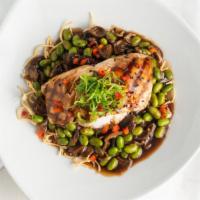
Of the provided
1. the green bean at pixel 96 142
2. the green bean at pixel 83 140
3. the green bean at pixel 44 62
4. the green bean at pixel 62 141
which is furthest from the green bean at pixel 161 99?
the green bean at pixel 44 62

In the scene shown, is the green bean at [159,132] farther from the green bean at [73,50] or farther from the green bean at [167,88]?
the green bean at [73,50]

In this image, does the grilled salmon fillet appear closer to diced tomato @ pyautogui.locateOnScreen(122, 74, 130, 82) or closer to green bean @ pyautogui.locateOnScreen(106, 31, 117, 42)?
diced tomato @ pyautogui.locateOnScreen(122, 74, 130, 82)

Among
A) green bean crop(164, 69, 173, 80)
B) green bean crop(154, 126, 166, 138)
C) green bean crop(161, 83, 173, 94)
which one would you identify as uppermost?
green bean crop(164, 69, 173, 80)

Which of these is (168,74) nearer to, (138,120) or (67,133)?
(138,120)

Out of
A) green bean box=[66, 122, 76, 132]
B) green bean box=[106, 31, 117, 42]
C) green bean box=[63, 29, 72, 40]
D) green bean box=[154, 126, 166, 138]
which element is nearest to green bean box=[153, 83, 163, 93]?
green bean box=[154, 126, 166, 138]

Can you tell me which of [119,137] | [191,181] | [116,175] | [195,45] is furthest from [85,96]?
[191,181]
